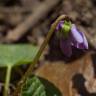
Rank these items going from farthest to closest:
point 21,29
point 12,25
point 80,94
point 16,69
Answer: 1. point 12,25
2. point 21,29
3. point 16,69
4. point 80,94

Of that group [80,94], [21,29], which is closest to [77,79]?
[80,94]

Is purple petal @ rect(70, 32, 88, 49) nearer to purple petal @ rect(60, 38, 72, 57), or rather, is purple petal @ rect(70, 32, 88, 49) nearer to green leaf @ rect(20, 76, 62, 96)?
purple petal @ rect(60, 38, 72, 57)

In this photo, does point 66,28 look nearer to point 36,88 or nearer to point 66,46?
point 66,46

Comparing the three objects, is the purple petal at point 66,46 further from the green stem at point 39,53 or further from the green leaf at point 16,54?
the green leaf at point 16,54

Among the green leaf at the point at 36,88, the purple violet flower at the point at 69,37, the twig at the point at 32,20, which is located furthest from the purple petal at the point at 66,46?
the twig at the point at 32,20

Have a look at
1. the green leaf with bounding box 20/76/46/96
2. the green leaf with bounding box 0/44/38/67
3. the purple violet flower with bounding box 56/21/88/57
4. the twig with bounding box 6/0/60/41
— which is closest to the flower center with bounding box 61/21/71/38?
the purple violet flower with bounding box 56/21/88/57

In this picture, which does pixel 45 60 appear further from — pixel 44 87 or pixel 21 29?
pixel 44 87
